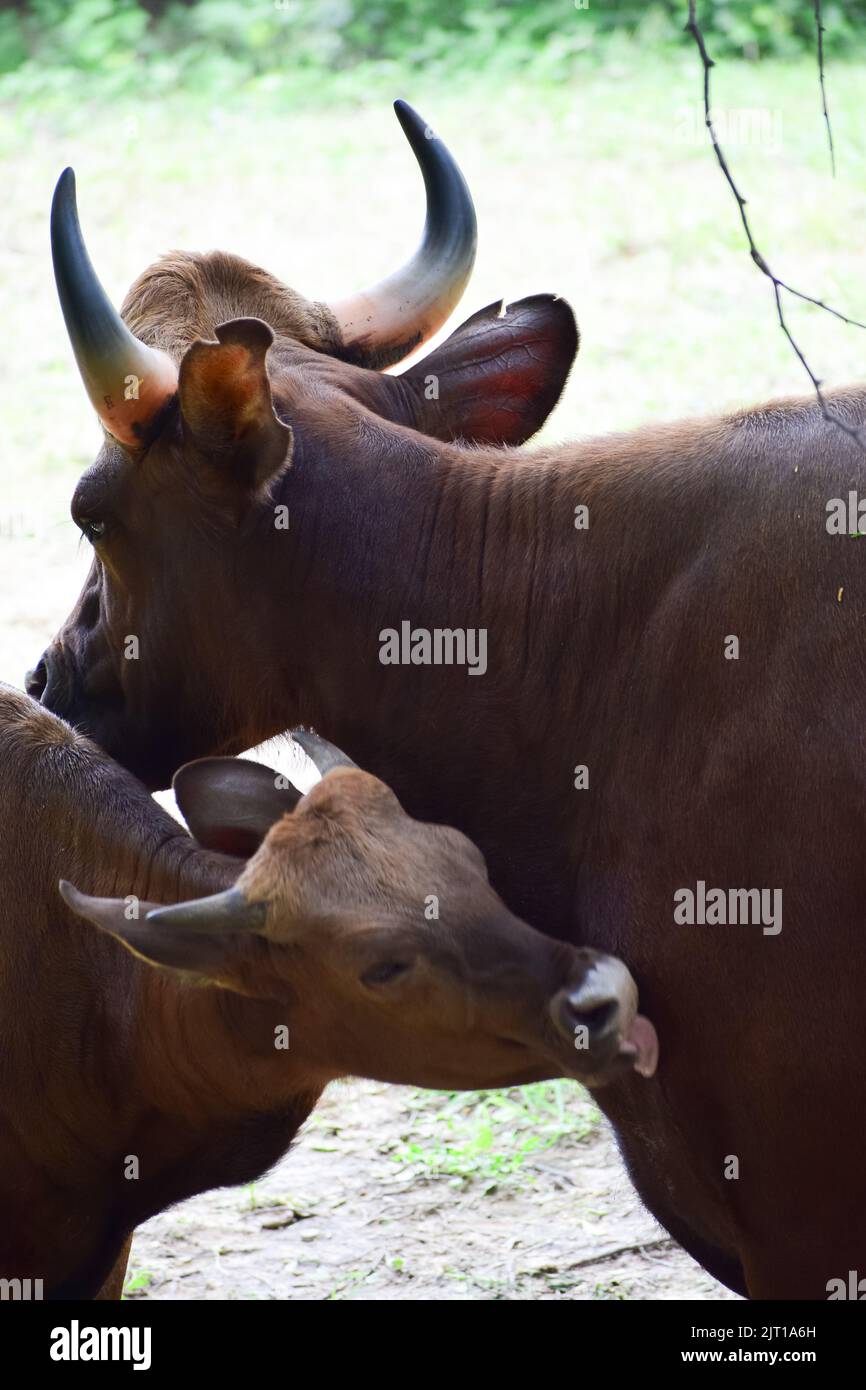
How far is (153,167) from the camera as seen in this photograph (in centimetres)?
1659

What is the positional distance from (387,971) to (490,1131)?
10.0ft

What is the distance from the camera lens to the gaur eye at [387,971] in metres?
4.03

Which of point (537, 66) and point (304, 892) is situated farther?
point (537, 66)

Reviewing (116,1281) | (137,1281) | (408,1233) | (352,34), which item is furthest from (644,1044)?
(352,34)

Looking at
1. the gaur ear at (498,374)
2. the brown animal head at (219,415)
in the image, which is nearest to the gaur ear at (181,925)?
the brown animal head at (219,415)

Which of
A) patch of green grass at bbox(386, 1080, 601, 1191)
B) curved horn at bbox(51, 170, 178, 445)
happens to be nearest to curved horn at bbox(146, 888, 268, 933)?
curved horn at bbox(51, 170, 178, 445)

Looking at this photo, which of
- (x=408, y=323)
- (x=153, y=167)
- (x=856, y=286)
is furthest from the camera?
(x=153, y=167)

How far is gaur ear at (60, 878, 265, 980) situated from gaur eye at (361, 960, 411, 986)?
27 cm

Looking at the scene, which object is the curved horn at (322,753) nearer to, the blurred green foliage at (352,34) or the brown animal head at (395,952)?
the brown animal head at (395,952)

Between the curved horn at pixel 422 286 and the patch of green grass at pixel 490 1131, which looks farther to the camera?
the patch of green grass at pixel 490 1131

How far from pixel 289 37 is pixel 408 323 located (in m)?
15.3

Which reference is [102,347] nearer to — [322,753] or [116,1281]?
[322,753]
